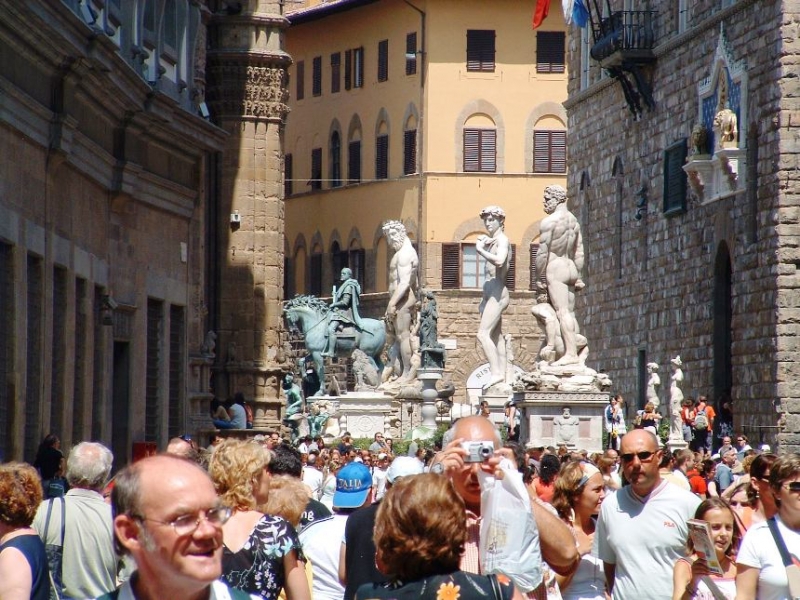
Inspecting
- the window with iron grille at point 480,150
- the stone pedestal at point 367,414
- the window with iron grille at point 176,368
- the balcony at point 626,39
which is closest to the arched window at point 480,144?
the window with iron grille at point 480,150

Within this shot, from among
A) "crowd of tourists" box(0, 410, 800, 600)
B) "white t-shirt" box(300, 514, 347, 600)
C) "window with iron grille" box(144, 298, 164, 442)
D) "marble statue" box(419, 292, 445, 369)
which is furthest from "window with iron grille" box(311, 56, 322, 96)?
"white t-shirt" box(300, 514, 347, 600)

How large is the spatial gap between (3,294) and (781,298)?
57.8ft

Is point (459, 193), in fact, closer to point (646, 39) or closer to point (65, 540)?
point (646, 39)

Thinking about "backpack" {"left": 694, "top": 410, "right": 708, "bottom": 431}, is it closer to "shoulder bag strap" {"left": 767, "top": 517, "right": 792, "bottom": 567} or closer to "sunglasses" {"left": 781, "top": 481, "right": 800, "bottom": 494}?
"sunglasses" {"left": 781, "top": 481, "right": 800, "bottom": 494}

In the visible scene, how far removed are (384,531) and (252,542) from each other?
189 cm

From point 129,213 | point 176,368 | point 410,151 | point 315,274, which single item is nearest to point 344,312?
point 410,151

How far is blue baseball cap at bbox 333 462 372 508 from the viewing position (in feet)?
31.3

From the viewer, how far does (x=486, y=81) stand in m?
65.1

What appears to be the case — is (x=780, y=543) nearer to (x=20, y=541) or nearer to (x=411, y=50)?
(x=20, y=541)

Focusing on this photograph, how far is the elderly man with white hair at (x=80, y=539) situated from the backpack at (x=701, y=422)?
2615 centimetres

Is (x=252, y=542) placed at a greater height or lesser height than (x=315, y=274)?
lesser

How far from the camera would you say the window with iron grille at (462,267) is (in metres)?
64.4

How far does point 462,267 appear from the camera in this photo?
64.7 metres

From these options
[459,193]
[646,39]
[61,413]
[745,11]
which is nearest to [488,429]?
[61,413]
